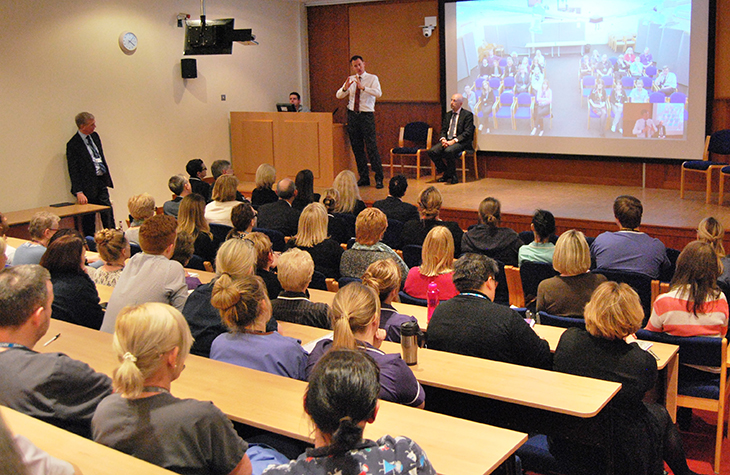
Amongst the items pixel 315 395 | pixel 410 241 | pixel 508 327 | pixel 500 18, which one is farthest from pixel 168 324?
pixel 500 18

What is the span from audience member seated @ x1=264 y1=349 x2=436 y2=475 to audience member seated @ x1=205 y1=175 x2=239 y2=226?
4604mm

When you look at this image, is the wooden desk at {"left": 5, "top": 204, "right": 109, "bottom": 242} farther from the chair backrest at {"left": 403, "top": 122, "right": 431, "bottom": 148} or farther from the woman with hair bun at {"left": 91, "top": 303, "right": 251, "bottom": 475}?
the woman with hair bun at {"left": 91, "top": 303, "right": 251, "bottom": 475}

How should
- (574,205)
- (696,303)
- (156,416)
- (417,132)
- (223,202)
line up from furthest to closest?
(417,132) → (574,205) → (223,202) → (696,303) → (156,416)

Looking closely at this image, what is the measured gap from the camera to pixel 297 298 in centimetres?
356

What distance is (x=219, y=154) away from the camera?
10383 mm

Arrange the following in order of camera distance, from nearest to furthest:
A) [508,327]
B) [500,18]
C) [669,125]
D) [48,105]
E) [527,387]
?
[527,387]
[508,327]
[48,105]
[669,125]
[500,18]

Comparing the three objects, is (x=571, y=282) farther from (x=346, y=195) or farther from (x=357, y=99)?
(x=357, y=99)

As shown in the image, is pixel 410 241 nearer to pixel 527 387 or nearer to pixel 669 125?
pixel 527 387

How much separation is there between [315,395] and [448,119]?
8.26m

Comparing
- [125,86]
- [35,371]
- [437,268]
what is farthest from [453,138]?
[35,371]

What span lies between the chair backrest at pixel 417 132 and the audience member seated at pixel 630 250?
223 inches

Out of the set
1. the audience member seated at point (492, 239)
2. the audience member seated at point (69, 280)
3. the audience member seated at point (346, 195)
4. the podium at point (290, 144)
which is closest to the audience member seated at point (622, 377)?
the audience member seated at point (492, 239)

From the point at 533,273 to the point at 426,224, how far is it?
3.52 feet

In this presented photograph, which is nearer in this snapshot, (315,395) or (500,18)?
(315,395)
